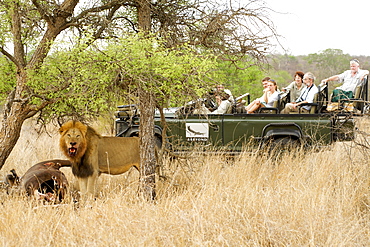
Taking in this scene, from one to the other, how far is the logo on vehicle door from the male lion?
2848 millimetres

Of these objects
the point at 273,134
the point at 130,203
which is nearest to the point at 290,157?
the point at 273,134

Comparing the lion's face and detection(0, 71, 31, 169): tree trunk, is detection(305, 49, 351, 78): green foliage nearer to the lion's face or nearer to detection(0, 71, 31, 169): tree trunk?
detection(0, 71, 31, 169): tree trunk

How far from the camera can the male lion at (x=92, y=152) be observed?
573 cm

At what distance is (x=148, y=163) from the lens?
6.01 metres

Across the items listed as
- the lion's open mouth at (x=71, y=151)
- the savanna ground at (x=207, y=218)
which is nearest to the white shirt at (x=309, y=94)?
the savanna ground at (x=207, y=218)

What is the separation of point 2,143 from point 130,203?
2.43m

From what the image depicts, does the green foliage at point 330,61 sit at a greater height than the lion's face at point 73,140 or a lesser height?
greater

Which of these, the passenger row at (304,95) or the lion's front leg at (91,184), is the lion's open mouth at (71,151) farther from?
the passenger row at (304,95)

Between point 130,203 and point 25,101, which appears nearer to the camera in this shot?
point 130,203

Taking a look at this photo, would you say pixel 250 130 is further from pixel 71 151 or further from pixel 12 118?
pixel 12 118

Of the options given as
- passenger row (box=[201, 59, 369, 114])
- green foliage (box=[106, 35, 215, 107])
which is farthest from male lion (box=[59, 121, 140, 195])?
passenger row (box=[201, 59, 369, 114])

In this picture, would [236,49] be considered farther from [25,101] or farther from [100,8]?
[25,101]

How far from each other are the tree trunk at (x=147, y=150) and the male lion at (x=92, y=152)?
328 millimetres

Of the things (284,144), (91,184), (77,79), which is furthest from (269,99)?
(77,79)
